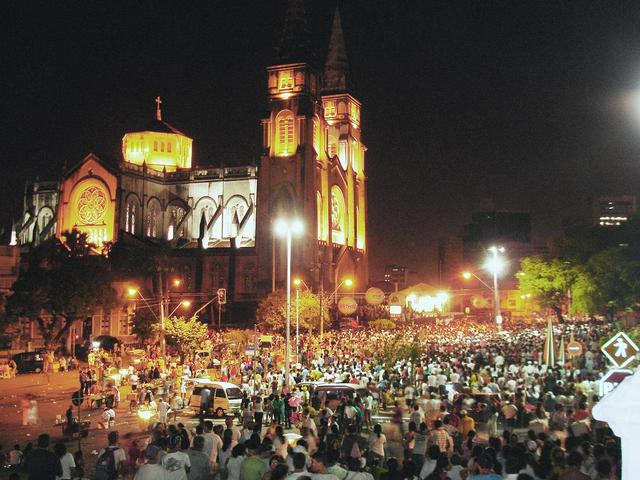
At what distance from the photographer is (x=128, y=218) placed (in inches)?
3273

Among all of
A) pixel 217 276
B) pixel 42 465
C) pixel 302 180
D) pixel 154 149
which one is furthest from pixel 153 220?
pixel 42 465

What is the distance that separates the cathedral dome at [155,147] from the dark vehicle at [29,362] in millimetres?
51997

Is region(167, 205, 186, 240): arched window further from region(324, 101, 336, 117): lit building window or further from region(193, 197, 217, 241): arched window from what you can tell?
region(324, 101, 336, 117): lit building window

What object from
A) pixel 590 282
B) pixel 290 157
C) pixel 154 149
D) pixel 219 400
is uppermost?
pixel 154 149

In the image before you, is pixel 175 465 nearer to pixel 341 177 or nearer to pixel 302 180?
pixel 302 180

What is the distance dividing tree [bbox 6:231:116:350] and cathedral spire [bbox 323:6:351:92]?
156ft

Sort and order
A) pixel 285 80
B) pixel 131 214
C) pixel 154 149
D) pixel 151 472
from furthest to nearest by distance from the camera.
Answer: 1. pixel 154 149
2. pixel 131 214
3. pixel 285 80
4. pixel 151 472

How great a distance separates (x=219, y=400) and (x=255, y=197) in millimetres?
63009

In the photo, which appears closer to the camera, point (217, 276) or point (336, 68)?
point (217, 276)

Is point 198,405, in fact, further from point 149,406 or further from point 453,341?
point 453,341

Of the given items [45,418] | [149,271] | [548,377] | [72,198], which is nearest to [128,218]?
[72,198]

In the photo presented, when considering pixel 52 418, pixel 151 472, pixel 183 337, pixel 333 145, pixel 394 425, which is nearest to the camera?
pixel 151 472

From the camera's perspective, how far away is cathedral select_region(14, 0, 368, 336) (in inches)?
3044

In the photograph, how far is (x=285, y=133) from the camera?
79.2 m
